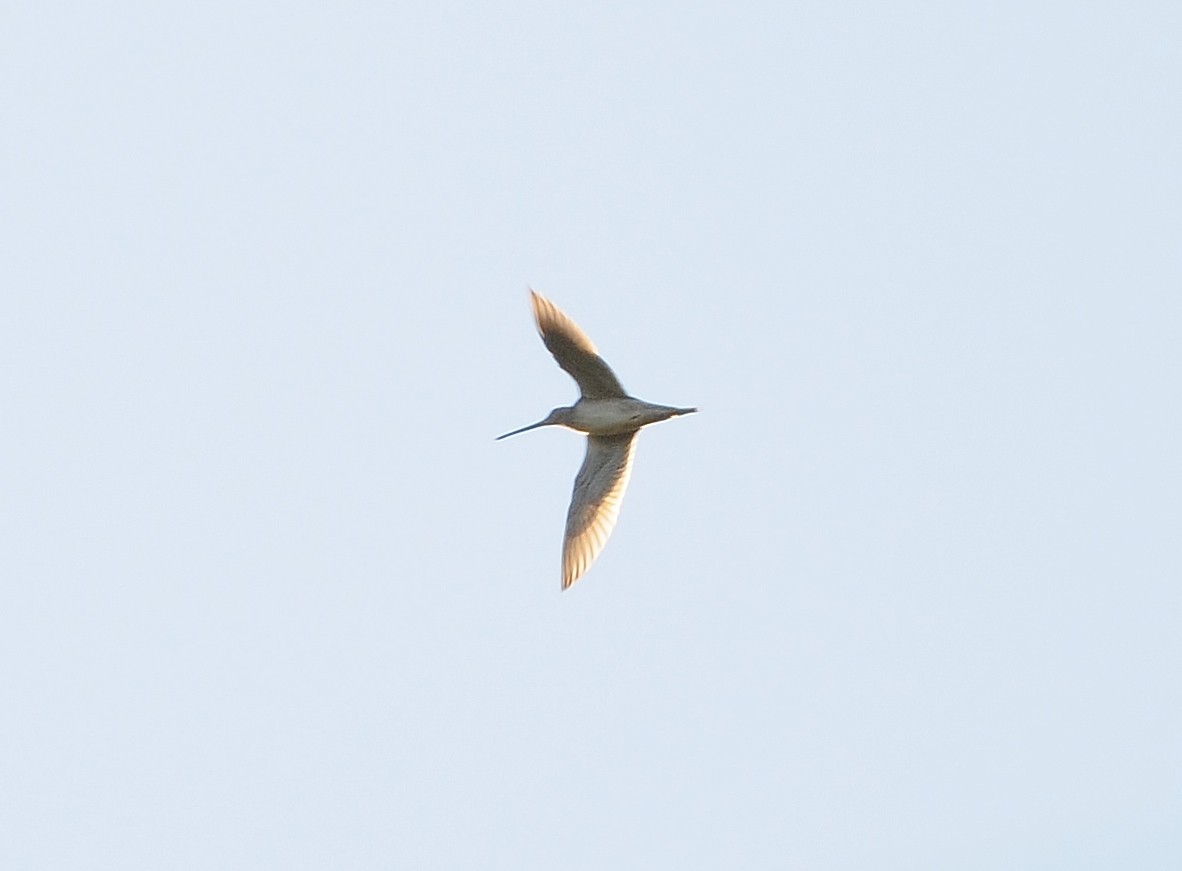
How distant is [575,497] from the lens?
30.5 metres

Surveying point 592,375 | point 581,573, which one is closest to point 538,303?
point 592,375

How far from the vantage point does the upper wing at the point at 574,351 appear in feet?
96.7

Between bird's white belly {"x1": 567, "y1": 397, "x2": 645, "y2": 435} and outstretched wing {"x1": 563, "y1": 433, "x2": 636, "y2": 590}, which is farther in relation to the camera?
outstretched wing {"x1": 563, "y1": 433, "x2": 636, "y2": 590}

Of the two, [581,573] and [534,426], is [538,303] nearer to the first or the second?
[534,426]

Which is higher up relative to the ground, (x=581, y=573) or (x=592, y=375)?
(x=592, y=375)

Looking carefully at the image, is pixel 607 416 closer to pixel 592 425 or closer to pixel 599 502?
pixel 592 425

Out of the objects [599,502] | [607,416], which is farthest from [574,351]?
[599,502]

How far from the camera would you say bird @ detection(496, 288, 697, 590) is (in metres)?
29.5

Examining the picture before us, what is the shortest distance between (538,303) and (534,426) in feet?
5.50

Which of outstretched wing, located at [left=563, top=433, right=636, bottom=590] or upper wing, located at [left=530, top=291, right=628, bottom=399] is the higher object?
upper wing, located at [left=530, top=291, right=628, bottom=399]

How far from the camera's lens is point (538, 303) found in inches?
1169

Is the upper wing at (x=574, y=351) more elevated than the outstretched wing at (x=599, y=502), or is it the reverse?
the upper wing at (x=574, y=351)

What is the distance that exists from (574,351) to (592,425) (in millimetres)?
1018

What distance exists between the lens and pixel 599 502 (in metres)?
30.5
